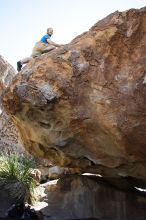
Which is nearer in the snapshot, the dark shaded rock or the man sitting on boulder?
the dark shaded rock

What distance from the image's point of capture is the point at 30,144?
10.5 metres

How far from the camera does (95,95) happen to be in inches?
335

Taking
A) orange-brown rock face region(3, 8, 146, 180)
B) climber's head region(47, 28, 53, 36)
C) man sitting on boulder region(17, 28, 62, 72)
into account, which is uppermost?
climber's head region(47, 28, 53, 36)

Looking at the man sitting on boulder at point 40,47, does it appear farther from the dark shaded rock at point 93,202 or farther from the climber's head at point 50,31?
the dark shaded rock at point 93,202

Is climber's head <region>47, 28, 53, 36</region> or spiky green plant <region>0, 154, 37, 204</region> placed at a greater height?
climber's head <region>47, 28, 53, 36</region>

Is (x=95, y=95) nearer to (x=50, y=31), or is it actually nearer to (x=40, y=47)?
(x=40, y=47)

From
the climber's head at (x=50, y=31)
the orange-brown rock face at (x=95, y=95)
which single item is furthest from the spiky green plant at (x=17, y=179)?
the climber's head at (x=50, y=31)

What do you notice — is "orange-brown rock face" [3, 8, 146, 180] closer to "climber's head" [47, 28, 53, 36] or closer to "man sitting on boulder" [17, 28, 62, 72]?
"man sitting on boulder" [17, 28, 62, 72]

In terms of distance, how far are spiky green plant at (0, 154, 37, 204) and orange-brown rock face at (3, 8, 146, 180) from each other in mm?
3561

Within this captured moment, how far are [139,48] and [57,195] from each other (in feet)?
17.0

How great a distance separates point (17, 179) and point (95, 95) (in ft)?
18.3

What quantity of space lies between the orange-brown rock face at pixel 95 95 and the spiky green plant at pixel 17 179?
11.7ft

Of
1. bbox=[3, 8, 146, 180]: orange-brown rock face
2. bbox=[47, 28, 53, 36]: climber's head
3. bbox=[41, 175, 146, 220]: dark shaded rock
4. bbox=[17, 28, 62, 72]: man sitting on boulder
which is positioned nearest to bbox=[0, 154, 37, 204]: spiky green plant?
bbox=[41, 175, 146, 220]: dark shaded rock

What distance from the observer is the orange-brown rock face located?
26.9ft
